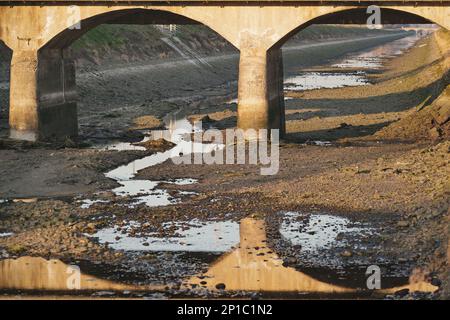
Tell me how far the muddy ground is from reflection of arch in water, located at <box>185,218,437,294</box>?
1.13 ft

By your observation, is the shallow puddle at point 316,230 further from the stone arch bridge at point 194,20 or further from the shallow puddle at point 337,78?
the shallow puddle at point 337,78

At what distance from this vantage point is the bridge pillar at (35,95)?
43844 millimetres

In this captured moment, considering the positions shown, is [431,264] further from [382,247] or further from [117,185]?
[117,185]

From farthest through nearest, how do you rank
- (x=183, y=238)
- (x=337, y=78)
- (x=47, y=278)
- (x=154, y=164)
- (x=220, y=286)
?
(x=337, y=78) → (x=154, y=164) → (x=183, y=238) → (x=47, y=278) → (x=220, y=286)

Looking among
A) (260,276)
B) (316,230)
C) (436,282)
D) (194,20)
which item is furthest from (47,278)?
(194,20)

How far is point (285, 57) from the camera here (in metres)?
117

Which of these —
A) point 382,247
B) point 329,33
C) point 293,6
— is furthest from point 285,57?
point 382,247

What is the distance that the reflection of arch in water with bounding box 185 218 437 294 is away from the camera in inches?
802

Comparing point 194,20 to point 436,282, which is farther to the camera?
point 194,20

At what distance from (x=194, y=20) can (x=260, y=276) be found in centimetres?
2474

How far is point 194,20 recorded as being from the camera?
43.8 meters

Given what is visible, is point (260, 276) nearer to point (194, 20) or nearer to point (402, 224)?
point (402, 224)
